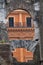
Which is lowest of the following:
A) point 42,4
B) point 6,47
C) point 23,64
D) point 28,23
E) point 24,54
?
point 24,54

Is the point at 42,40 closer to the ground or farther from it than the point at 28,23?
farther from it

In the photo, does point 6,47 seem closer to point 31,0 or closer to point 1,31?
point 1,31

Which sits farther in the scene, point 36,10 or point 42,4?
point 36,10

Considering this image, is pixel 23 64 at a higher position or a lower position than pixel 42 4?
lower

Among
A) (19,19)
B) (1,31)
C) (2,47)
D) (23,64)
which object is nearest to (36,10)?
(1,31)

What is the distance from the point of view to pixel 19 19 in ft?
199

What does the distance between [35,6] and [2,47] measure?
1357 cm

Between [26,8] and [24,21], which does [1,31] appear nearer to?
[26,8]

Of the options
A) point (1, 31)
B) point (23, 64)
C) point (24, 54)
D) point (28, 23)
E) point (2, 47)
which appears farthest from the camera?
point (28, 23)

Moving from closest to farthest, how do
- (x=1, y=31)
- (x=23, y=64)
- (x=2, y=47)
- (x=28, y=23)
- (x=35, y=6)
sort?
(x=2, y=47)
(x=23, y=64)
(x=1, y=31)
(x=35, y=6)
(x=28, y=23)

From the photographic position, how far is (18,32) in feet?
189

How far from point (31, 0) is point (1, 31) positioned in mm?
9557

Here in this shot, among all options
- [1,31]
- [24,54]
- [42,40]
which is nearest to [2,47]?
[42,40]

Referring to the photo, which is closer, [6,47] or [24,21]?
[6,47]
